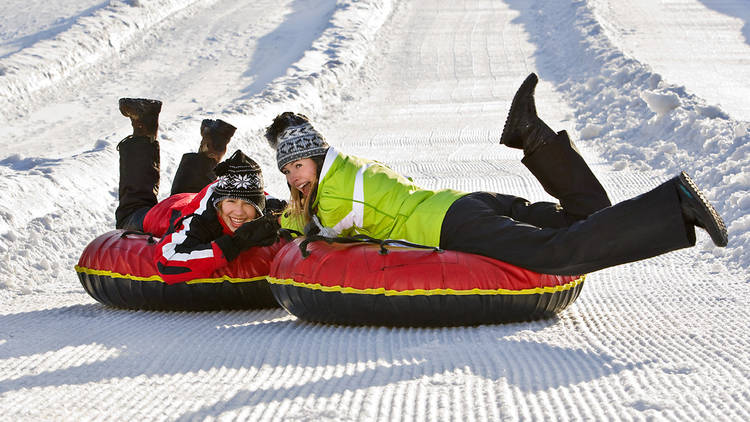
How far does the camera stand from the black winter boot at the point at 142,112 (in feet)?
15.9

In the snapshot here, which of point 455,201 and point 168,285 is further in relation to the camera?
point 168,285

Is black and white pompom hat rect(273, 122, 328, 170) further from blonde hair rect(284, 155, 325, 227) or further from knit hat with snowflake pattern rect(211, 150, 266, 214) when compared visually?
knit hat with snowflake pattern rect(211, 150, 266, 214)

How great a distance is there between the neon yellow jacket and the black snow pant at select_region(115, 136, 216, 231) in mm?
1685

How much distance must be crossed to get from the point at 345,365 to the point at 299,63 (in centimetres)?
1018

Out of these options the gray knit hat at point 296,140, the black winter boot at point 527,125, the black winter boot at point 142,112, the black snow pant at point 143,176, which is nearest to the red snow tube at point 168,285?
the gray knit hat at point 296,140

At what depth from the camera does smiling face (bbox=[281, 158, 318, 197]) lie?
3533 mm

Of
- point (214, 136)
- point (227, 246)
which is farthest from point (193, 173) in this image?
point (227, 246)

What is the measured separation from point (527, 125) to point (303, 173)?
97 centimetres

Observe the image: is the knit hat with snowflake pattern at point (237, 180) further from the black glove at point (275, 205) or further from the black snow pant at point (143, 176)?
the black snow pant at point (143, 176)

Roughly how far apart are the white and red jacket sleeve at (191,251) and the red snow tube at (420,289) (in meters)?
0.53

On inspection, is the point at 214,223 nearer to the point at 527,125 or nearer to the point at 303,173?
the point at 303,173

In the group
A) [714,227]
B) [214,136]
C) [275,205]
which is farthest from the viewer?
[214,136]

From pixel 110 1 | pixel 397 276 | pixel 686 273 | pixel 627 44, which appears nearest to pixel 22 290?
pixel 397 276

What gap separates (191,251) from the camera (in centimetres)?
380
